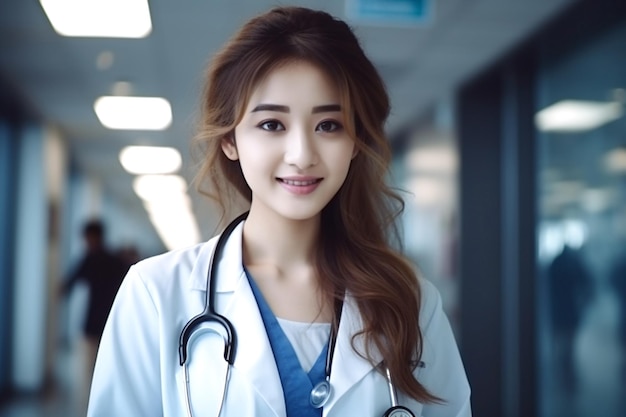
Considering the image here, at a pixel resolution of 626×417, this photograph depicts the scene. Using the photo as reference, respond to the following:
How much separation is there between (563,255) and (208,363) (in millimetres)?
4510

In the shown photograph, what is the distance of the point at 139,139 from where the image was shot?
9.55 meters

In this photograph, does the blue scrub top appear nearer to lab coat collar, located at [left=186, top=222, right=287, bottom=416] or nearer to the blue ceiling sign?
lab coat collar, located at [left=186, top=222, right=287, bottom=416]

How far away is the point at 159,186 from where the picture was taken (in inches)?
546

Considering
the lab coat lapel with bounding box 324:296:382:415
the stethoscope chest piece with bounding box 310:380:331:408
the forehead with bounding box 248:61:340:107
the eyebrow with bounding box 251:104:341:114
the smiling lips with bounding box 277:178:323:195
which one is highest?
the forehead with bounding box 248:61:340:107

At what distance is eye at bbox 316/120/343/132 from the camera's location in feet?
4.58

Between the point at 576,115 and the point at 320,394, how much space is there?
433 centimetres

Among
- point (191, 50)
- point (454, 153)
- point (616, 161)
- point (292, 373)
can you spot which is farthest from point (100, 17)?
point (292, 373)

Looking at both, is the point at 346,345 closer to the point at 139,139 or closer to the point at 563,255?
the point at 563,255

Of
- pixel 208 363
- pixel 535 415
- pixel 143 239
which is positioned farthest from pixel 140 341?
pixel 143 239

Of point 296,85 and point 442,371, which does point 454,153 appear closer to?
point 442,371

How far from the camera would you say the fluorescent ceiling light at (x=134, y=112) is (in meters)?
7.76

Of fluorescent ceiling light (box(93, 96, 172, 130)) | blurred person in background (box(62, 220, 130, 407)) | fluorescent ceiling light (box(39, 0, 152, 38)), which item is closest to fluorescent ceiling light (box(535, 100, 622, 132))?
fluorescent ceiling light (box(39, 0, 152, 38))

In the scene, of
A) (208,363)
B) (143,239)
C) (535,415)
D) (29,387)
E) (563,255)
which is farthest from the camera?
(143,239)

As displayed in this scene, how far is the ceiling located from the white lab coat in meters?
2.68
